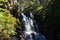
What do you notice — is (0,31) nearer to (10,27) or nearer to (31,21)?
(10,27)

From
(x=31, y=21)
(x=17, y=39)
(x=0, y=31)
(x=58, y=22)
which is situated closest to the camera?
(x=0, y=31)

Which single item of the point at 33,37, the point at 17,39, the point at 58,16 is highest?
the point at 58,16

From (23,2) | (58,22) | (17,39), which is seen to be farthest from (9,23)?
(23,2)

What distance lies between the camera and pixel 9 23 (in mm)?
14273

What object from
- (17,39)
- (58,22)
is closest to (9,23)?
(17,39)

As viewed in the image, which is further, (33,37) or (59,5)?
(33,37)

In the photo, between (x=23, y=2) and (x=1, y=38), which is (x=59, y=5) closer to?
(x=1, y=38)

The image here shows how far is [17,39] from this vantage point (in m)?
17.9

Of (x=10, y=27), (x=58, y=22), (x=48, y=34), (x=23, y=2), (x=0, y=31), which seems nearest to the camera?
(x=0, y=31)

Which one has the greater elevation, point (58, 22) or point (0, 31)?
point (0, 31)

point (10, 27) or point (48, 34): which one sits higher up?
point (10, 27)

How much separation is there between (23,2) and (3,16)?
103 feet

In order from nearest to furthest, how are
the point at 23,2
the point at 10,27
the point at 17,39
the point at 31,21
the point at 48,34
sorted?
1. the point at 10,27
2. the point at 17,39
3. the point at 48,34
4. the point at 31,21
5. the point at 23,2

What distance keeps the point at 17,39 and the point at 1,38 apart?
15.0 feet
